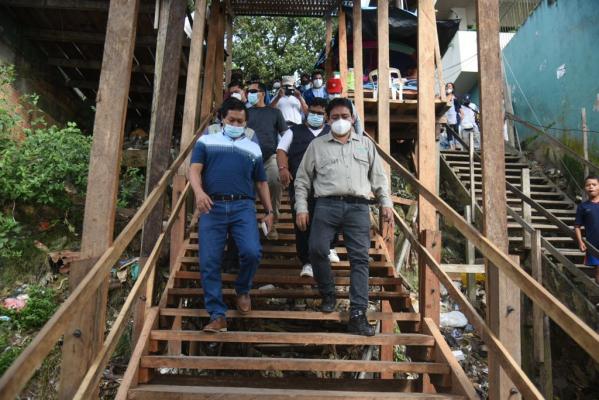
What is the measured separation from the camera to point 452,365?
2.90m

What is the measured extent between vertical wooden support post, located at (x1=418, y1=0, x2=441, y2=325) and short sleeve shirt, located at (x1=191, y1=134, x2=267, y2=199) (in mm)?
1441

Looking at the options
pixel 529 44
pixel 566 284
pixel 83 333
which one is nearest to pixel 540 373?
pixel 566 284

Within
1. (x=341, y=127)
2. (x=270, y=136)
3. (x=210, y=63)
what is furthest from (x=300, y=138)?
(x=210, y=63)

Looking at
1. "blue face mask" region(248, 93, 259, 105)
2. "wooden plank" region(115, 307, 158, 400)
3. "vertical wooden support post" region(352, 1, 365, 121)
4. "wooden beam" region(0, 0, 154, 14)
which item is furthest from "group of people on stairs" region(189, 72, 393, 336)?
"wooden beam" region(0, 0, 154, 14)

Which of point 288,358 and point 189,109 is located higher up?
point 189,109

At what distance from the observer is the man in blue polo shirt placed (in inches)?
124

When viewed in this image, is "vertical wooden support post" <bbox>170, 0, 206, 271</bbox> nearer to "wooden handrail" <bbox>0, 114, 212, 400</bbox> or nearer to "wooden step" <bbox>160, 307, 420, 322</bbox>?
"wooden step" <bbox>160, 307, 420, 322</bbox>

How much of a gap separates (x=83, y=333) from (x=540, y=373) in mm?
5782

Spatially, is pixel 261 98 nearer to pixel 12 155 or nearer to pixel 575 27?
pixel 12 155

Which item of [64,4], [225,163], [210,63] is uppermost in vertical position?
[64,4]

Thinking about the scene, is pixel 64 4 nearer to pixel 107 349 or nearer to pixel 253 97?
pixel 253 97

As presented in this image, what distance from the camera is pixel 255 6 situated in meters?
8.78

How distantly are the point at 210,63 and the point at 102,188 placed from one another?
4585 millimetres

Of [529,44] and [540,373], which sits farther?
[529,44]
